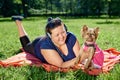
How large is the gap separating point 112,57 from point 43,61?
6.25ft

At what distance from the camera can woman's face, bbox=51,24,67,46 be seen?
661 centimetres

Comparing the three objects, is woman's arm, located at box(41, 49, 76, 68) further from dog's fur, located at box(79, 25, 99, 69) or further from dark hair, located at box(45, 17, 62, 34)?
dark hair, located at box(45, 17, 62, 34)

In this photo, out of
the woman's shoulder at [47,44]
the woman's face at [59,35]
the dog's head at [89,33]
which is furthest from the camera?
the woman's shoulder at [47,44]

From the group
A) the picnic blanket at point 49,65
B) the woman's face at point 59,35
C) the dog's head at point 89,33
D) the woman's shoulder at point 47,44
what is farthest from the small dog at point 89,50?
the woman's shoulder at point 47,44

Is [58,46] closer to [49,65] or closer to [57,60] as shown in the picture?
[57,60]

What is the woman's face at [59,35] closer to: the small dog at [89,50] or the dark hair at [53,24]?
the dark hair at [53,24]

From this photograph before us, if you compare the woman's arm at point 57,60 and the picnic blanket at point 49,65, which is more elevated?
the woman's arm at point 57,60

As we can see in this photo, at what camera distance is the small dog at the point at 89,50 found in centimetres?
583

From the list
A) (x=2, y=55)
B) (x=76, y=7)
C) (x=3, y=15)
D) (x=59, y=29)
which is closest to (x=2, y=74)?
(x=59, y=29)

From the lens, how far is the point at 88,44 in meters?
5.98

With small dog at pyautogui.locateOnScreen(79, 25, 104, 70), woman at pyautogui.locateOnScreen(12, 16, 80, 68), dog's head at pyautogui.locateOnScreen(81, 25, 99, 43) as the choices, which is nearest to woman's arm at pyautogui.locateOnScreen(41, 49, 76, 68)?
woman at pyautogui.locateOnScreen(12, 16, 80, 68)

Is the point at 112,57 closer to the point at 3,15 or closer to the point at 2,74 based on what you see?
the point at 2,74

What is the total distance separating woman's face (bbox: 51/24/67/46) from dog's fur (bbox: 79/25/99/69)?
570 mm

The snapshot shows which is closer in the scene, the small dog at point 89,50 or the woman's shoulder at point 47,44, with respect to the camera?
the small dog at point 89,50
